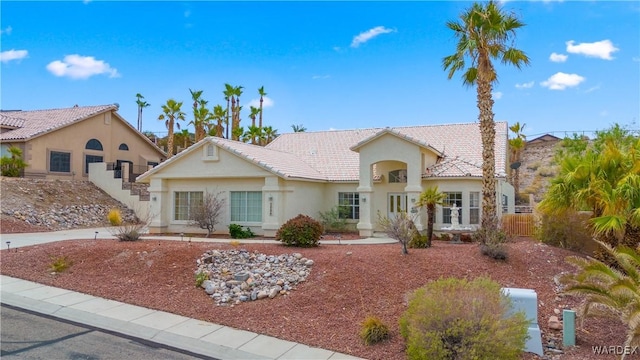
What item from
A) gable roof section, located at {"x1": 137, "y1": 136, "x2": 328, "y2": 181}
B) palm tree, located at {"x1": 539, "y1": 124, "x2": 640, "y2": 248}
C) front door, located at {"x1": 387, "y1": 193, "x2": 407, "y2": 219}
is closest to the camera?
palm tree, located at {"x1": 539, "y1": 124, "x2": 640, "y2": 248}

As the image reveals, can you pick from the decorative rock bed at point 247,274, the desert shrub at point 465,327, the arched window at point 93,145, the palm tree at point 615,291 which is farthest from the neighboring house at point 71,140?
the palm tree at point 615,291

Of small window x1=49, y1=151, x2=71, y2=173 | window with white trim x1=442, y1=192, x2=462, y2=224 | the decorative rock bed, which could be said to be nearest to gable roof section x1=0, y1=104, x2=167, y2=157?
small window x1=49, y1=151, x2=71, y2=173

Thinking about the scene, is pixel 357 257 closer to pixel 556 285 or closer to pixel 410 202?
pixel 556 285

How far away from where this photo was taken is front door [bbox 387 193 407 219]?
916 inches

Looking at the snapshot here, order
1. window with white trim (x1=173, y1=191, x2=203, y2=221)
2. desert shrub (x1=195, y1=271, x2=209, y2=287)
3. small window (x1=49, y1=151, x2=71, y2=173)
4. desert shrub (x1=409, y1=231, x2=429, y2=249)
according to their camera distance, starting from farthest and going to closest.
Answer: small window (x1=49, y1=151, x2=71, y2=173) → window with white trim (x1=173, y1=191, x2=203, y2=221) → desert shrub (x1=409, y1=231, x2=429, y2=249) → desert shrub (x1=195, y1=271, x2=209, y2=287)

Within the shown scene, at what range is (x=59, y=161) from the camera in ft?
116

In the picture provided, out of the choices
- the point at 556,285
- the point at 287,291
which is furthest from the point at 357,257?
the point at 556,285

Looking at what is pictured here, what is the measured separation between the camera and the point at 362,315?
393 inches

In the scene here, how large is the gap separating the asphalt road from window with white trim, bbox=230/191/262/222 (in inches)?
475

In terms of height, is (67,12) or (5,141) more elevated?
(67,12)

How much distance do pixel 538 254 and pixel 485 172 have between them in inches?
146

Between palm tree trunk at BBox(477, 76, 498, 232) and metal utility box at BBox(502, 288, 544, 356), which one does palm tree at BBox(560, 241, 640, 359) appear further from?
palm tree trunk at BBox(477, 76, 498, 232)

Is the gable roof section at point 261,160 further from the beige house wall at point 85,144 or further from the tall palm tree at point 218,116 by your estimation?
the tall palm tree at point 218,116

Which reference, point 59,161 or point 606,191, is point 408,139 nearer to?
point 606,191
